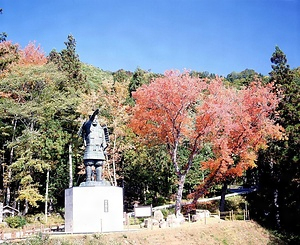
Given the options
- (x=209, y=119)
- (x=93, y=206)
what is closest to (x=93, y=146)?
(x=93, y=206)

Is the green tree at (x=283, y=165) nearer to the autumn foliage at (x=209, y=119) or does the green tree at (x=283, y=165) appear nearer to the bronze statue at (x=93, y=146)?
the autumn foliage at (x=209, y=119)

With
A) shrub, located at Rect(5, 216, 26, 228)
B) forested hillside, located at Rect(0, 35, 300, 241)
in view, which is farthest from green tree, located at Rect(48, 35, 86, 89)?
shrub, located at Rect(5, 216, 26, 228)

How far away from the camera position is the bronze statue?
57.1 ft

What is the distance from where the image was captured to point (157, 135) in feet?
77.0

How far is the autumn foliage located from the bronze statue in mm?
5230

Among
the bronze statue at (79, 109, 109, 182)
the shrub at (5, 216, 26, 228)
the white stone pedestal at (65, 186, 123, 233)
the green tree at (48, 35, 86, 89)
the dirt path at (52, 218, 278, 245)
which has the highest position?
the green tree at (48, 35, 86, 89)

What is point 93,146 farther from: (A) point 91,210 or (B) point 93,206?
(A) point 91,210

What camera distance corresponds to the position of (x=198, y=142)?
2280 centimetres

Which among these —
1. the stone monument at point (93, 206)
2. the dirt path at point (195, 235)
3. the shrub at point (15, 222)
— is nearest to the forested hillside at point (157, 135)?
the shrub at point (15, 222)

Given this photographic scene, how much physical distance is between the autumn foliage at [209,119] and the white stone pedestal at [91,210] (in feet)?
22.3

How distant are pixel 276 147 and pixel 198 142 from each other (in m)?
5.83

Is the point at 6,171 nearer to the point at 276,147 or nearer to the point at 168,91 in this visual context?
the point at 168,91

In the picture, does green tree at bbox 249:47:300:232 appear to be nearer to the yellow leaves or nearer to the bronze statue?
the bronze statue

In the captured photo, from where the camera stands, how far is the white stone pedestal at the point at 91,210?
643 inches
